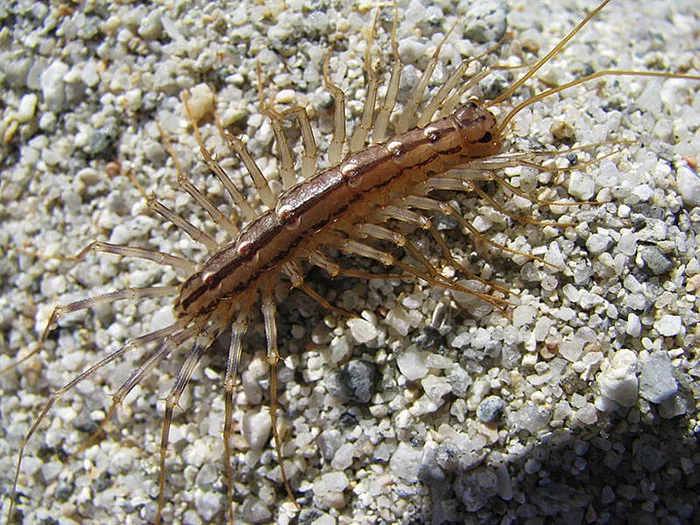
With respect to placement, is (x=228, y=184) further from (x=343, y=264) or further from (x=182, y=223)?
(x=343, y=264)

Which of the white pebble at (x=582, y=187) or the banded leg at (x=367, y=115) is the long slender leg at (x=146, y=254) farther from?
the white pebble at (x=582, y=187)

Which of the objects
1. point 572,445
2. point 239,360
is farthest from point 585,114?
point 239,360

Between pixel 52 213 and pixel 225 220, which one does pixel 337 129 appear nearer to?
pixel 225 220

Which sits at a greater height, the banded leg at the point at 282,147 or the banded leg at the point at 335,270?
the banded leg at the point at 282,147

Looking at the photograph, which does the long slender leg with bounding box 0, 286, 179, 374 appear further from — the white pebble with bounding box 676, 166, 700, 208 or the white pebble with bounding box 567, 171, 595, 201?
the white pebble with bounding box 676, 166, 700, 208

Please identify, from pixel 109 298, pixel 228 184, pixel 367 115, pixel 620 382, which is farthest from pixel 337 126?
pixel 620 382

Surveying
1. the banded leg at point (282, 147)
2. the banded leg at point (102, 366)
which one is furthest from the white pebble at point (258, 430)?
the banded leg at point (282, 147)

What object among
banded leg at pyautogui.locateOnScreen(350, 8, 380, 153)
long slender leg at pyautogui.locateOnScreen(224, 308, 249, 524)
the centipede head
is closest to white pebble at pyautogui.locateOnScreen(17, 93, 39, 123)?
long slender leg at pyautogui.locateOnScreen(224, 308, 249, 524)

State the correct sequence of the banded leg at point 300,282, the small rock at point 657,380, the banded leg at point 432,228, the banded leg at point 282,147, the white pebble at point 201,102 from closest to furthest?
the small rock at point 657,380
the banded leg at point 432,228
the banded leg at point 300,282
the banded leg at point 282,147
the white pebble at point 201,102
